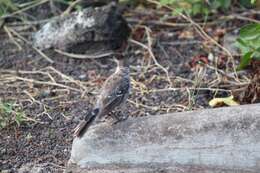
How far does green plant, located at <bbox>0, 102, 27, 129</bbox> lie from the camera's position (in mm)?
6270

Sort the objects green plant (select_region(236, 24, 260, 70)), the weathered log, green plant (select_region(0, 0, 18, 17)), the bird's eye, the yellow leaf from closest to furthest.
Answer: the bird's eye, green plant (select_region(236, 24, 260, 70)), the yellow leaf, the weathered log, green plant (select_region(0, 0, 18, 17))

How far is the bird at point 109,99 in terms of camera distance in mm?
5402

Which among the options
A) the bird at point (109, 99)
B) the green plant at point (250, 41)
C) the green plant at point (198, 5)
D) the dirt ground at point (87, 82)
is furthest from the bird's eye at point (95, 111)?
the green plant at point (198, 5)

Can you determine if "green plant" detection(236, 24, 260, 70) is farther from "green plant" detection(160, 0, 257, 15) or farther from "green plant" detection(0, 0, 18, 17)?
"green plant" detection(0, 0, 18, 17)

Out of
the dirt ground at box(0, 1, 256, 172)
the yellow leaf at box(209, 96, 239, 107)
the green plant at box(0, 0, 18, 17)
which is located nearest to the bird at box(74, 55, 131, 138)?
the dirt ground at box(0, 1, 256, 172)

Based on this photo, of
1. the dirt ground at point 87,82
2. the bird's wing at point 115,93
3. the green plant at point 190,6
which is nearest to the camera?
the bird's wing at point 115,93

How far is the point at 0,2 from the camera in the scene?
8820 millimetres

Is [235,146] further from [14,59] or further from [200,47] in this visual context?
[14,59]

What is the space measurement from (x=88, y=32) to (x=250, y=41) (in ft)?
7.36

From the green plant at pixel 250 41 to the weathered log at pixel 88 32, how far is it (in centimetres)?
193

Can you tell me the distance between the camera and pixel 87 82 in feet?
24.0

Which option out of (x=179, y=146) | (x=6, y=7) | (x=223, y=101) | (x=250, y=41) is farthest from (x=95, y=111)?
(x=6, y=7)

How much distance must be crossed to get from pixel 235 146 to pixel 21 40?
13.4ft

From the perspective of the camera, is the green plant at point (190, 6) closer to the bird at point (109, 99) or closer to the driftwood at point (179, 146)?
the bird at point (109, 99)
